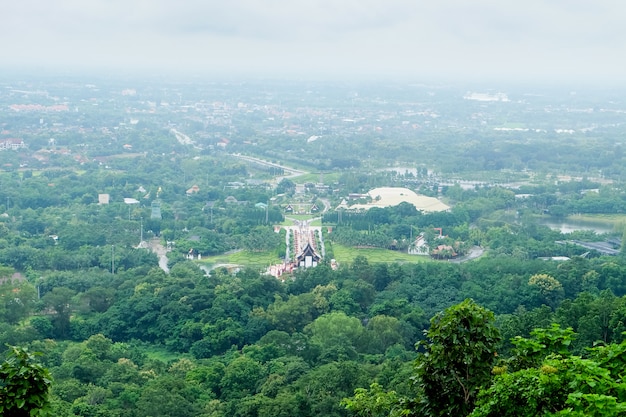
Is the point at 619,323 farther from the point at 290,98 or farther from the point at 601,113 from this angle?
the point at 290,98

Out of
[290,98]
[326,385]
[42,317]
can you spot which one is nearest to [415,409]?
[326,385]

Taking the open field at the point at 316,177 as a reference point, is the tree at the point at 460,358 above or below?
above

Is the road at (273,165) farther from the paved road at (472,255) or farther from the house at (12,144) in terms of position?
the paved road at (472,255)

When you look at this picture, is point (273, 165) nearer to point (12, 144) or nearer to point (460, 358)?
point (12, 144)

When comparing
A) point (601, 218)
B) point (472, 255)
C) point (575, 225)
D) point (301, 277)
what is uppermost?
point (301, 277)

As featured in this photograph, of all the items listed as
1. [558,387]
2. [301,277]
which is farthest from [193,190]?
[558,387]

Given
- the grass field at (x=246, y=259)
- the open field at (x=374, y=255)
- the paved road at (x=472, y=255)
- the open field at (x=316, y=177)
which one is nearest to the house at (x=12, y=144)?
the open field at (x=316, y=177)
